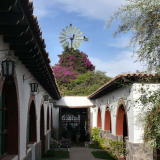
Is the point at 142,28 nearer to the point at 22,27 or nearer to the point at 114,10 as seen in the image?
the point at 114,10

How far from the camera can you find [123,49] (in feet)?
20.5

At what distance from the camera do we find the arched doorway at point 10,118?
20.4 feet

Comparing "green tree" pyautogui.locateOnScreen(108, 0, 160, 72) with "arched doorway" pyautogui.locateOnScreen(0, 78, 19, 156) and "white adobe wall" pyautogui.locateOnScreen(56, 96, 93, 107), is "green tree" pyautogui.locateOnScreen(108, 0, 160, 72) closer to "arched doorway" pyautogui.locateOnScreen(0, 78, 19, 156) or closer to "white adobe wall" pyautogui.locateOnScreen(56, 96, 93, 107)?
"arched doorway" pyautogui.locateOnScreen(0, 78, 19, 156)

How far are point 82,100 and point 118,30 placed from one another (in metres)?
16.1

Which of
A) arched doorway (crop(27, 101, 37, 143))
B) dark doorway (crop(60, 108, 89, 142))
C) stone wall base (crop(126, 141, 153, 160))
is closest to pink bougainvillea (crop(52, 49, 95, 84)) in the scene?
dark doorway (crop(60, 108, 89, 142))

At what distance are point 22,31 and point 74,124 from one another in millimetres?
21529

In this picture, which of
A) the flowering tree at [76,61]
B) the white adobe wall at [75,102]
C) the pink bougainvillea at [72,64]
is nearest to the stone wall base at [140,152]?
the white adobe wall at [75,102]

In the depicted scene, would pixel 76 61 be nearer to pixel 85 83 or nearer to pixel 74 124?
pixel 85 83

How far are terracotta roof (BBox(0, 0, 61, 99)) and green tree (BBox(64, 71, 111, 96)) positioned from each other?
876 inches

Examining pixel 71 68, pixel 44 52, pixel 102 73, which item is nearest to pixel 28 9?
pixel 44 52

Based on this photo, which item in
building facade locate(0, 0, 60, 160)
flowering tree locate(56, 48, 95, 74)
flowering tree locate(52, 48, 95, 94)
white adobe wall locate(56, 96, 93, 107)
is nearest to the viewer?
building facade locate(0, 0, 60, 160)

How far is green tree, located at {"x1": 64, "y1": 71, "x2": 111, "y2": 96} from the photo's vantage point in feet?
95.2

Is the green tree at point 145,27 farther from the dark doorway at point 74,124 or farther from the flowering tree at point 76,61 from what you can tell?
the flowering tree at point 76,61

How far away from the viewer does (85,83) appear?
2989 cm
